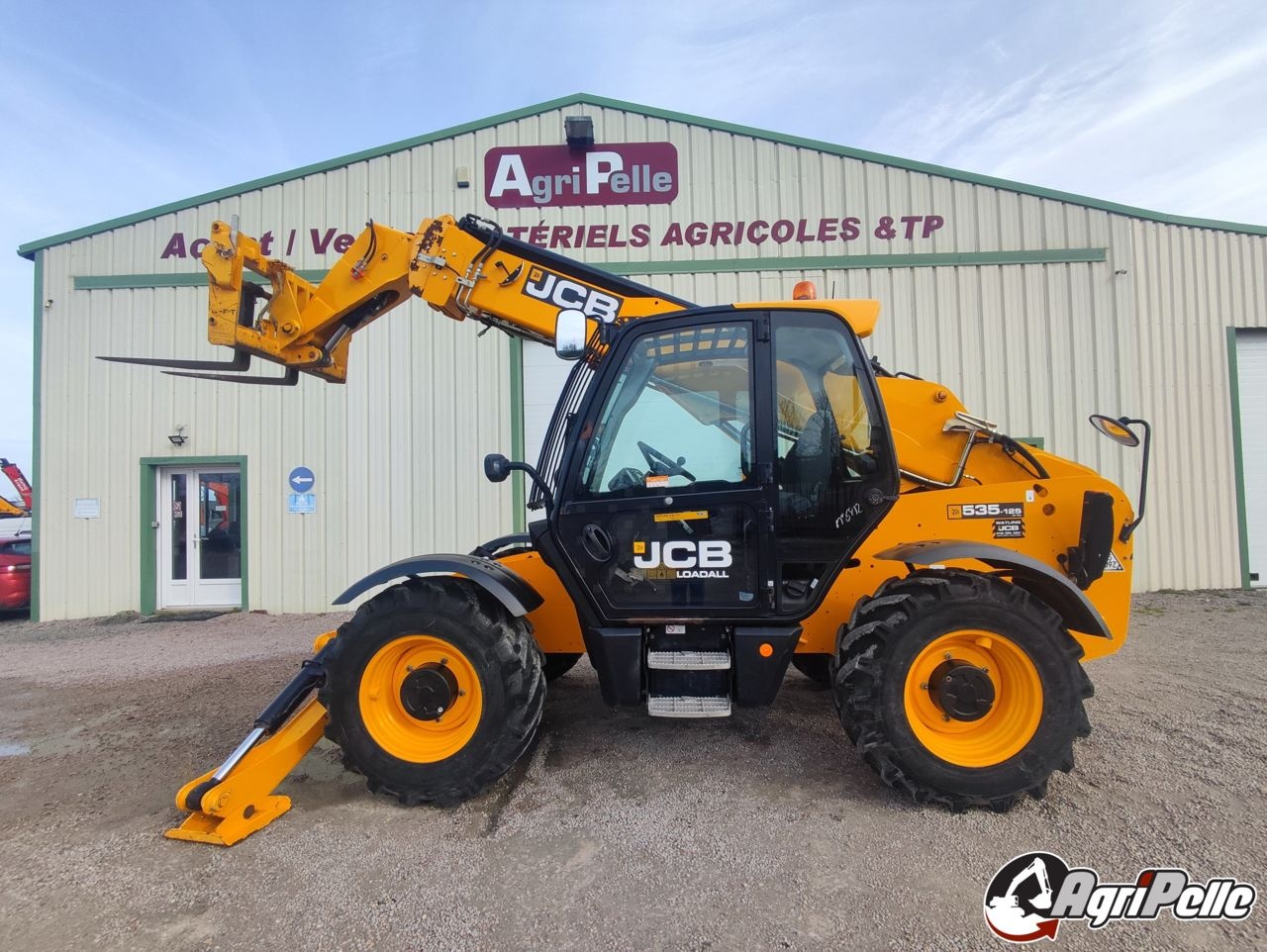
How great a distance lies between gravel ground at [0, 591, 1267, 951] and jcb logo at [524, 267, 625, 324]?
2556 mm

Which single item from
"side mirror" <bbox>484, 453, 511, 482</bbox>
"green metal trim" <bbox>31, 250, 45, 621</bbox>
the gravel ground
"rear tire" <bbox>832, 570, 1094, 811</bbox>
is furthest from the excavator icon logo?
"green metal trim" <bbox>31, 250, 45, 621</bbox>

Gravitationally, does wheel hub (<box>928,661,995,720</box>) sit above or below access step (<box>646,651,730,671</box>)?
below

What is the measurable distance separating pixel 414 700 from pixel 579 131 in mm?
7928

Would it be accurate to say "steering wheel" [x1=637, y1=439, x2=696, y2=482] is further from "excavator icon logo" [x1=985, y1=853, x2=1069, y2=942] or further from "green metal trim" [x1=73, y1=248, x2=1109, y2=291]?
"green metal trim" [x1=73, y1=248, x2=1109, y2=291]

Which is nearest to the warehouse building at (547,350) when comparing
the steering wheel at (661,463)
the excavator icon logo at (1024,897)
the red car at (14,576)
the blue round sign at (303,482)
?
the blue round sign at (303,482)

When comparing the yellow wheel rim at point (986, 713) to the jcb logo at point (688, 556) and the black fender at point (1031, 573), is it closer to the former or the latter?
the black fender at point (1031, 573)

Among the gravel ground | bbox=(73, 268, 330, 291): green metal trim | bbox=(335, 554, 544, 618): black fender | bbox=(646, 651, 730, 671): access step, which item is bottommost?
the gravel ground

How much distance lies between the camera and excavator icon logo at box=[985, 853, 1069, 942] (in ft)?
7.53

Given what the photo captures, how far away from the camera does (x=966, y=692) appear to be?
309 centimetres

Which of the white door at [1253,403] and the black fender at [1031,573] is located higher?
the white door at [1253,403]

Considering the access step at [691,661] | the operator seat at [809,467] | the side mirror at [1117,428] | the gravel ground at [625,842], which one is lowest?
the gravel ground at [625,842]

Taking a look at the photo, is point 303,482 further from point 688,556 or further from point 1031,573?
point 1031,573

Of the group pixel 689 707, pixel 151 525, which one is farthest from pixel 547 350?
pixel 689 707

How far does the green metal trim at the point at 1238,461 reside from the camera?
29.3ft
